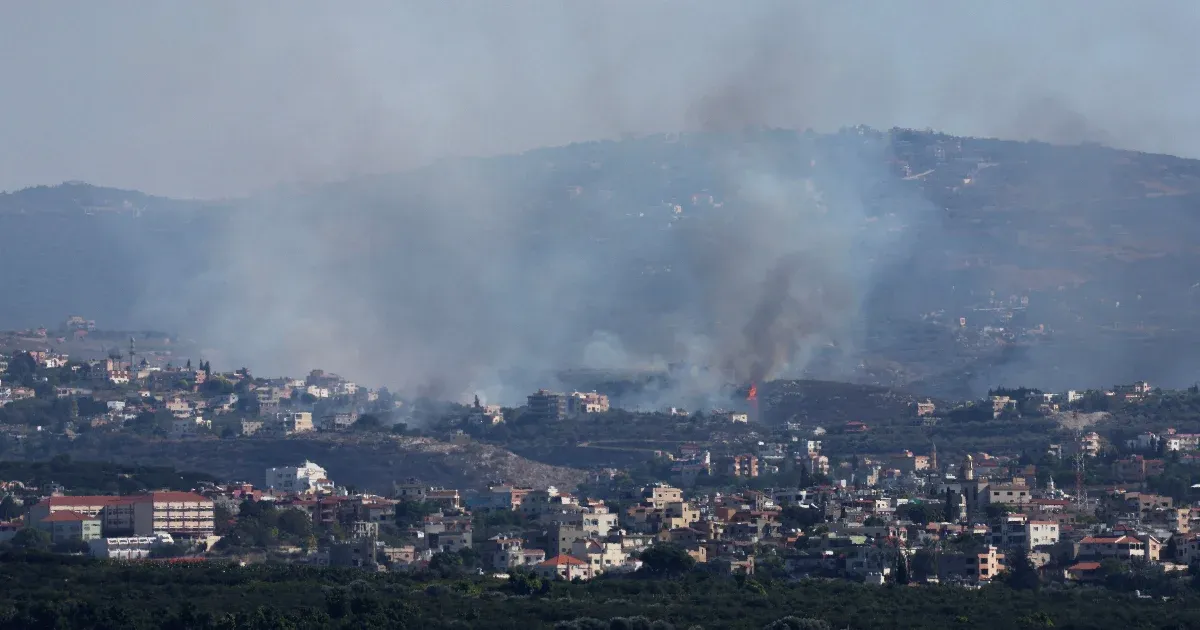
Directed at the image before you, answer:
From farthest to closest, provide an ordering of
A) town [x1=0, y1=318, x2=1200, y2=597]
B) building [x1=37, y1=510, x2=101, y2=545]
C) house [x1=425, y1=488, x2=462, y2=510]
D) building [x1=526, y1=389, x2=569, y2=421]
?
building [x1=526, y1=389, x2=569, y2=421] < house [x1=425, y1=488, x2=462, y2=510] < building [x1=37, y1=510, x2=101, y2=545] < town [x1=0, y1=318, x2=1200, y2=597]

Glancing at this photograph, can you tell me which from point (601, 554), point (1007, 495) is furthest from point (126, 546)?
point (1007, 495)

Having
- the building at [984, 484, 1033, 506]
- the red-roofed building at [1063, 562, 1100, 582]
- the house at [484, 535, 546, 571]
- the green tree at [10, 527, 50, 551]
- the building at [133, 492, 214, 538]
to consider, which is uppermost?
the building at [984, 484, 1033, 506]

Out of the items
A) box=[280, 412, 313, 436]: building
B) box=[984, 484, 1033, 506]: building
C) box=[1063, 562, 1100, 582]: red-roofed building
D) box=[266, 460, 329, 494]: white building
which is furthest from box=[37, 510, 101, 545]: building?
box=[280, 412, 313, 436]: building

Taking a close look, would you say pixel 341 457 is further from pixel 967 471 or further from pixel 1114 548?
pixel 1114 548

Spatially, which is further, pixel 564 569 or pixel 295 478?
pixel 295 478

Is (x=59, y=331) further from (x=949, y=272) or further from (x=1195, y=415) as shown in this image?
(x=1195, y=415)

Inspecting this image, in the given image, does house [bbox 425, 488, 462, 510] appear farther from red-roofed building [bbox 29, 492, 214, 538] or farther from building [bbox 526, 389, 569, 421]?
building [bbox 526, 389, 569, 421]
